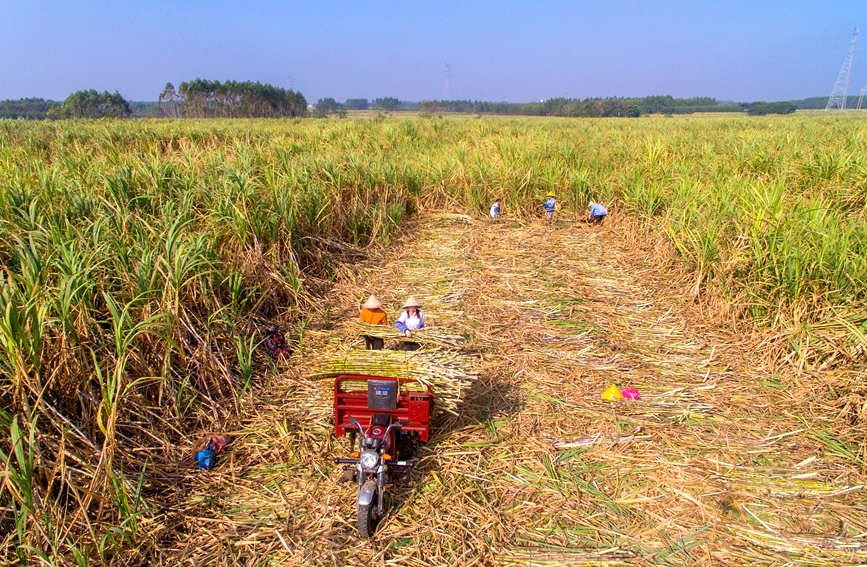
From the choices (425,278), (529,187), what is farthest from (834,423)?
(529,187)

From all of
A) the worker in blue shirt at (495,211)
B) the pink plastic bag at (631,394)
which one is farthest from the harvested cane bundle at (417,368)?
the worker in blue shirt at (495,211)

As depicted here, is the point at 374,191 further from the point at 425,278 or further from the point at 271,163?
the point at 425,278

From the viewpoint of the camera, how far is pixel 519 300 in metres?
4.37

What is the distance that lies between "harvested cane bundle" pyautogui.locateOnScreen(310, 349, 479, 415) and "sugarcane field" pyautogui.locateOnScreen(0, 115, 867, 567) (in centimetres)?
2

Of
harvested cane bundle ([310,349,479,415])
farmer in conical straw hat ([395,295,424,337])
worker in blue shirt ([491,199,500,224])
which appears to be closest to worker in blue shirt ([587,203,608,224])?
worker in blue shirt ([491,199,500,224])

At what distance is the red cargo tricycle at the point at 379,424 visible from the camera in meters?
2.00

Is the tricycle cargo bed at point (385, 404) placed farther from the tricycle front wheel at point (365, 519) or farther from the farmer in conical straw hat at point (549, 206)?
the farmer in conical straw hat at point (549, 206)

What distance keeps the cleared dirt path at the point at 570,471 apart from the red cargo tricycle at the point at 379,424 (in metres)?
0.12

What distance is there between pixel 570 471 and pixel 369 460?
1060 millimetres

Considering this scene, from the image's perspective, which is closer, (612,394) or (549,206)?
(612,394)

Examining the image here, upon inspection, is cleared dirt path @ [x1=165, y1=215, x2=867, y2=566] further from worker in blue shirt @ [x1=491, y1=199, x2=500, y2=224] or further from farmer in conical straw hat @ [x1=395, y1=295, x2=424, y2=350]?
worker in blue shirt @ [x1=491, y1=199, x2=500, y2=224]

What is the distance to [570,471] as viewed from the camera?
2352mm

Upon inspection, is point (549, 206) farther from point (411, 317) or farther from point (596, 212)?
point (411, 317)

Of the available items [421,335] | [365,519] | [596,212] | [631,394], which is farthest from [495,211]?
[365,519]
